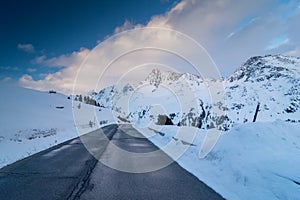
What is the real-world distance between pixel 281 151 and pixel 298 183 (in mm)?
2518

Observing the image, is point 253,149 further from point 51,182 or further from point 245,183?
point 51,182

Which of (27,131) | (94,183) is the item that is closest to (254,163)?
(94,183)

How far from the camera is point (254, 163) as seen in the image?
6781 millimetres

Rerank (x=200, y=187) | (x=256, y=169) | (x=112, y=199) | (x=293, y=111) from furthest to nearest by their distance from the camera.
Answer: (x=293, y=111), (x=256, y=169), (x=200, y=187), (x=112, y=199)

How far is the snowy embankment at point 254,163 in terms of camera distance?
5.32 metres

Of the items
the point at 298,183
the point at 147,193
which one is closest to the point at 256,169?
the point at 298,183

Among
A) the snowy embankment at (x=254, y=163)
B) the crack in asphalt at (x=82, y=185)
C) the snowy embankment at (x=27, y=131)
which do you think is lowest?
the snowy embankment at (x=27, y=131)

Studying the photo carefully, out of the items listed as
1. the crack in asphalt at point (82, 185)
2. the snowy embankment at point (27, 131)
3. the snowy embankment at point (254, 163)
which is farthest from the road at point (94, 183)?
the snowy embankment at point (27, 131)

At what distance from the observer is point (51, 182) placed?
6.17 meters

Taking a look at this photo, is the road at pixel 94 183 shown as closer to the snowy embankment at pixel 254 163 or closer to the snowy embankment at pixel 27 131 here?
the snowy embankment at pixel 254 163

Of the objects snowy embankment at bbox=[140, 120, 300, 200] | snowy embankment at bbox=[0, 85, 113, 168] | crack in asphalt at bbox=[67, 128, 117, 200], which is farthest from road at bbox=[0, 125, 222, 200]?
snowy embankment at bbox=[0, 85, 113, 168]

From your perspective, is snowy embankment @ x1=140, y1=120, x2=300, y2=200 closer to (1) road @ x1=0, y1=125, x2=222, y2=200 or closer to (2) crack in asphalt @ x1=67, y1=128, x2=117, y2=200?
(1) road @ x1=0, y1=125, x2=222, y2=200

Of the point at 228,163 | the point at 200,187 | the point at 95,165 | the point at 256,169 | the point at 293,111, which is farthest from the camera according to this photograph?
the point at 293,111

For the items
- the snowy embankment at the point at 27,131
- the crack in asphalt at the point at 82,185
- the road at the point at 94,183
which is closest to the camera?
the crack in asphalt at the point at 82,185
